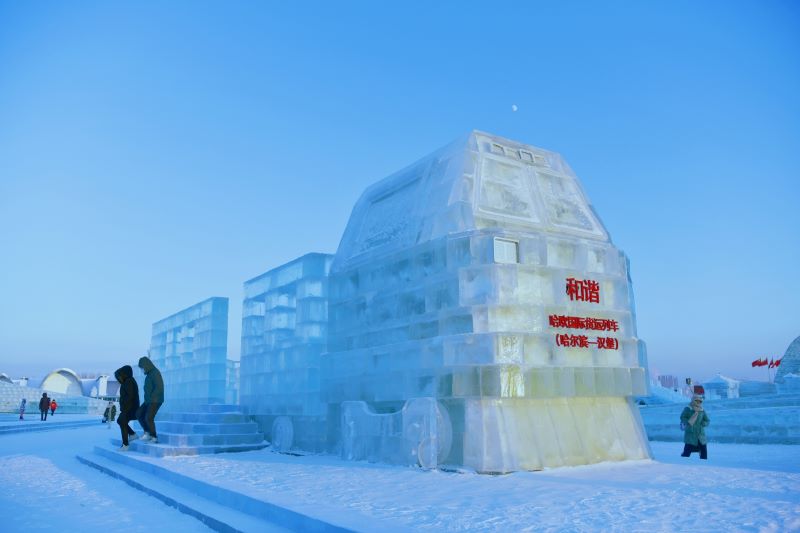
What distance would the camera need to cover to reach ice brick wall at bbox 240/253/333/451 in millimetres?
15812

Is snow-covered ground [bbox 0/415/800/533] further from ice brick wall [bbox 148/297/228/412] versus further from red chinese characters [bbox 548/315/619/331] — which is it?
ice brick wall [bbox 148/297/228/412]

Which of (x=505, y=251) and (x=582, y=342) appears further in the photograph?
(x=582, y=342)

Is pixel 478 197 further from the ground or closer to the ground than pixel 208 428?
further from the ground

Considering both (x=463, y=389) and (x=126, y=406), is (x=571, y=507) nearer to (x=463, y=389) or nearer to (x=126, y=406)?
(x=463, y=389)

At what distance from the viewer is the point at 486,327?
11531mm

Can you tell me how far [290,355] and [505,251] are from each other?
7485mm

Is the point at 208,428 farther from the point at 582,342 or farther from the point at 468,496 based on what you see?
the point at 582,342

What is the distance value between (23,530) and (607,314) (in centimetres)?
1104

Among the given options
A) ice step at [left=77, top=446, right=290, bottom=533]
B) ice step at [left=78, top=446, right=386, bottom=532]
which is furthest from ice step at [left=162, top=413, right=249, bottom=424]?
ice step at [left=78, top=446, right=386, bottom=532]

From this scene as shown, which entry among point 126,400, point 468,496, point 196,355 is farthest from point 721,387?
point 126,400

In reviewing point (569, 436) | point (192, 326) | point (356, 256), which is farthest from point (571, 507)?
point (192, 326)

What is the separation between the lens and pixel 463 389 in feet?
37.2

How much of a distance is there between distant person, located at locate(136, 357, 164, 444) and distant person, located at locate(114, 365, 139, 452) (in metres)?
0.25

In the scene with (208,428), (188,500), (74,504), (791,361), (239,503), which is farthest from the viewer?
(791,361)
